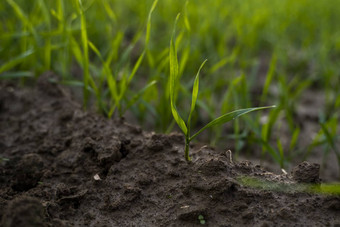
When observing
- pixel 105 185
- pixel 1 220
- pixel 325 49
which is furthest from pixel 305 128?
pixel 1 220

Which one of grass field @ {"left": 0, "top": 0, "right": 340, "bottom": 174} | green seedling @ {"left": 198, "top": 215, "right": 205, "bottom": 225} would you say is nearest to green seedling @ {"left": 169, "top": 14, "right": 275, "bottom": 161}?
green seedling @ {"left": 198, "top": 215, "right": 205, "bottom": 225}

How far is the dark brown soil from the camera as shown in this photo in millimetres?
1084

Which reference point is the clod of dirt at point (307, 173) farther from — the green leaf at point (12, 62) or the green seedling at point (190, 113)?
the green leaf at point (12, 62)

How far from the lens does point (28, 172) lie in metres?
1.29

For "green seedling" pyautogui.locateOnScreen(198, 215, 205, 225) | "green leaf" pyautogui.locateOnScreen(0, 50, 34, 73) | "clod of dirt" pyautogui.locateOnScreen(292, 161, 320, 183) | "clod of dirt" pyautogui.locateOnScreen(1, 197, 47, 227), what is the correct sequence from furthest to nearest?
1. "green leaf" pyautogui.locateOnScreen(0, 50, 34, 73)
2. "clod of dirt" pyautogui.locateOnScreen(292, 161, 320, 183)
3. "green seedling" pyautogui.locateOnScreen(198, 215, 205, 225)
4. "clod of dirt" pyautogui.locateOnScreen(1, 197, 47, 227)

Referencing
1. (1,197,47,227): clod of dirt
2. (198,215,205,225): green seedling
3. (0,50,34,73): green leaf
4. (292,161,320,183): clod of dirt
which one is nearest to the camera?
(1,197,47,227): clod of dirt

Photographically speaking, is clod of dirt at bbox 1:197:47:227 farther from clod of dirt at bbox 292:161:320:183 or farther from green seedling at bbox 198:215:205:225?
clod of dirt at bbox 292:161:320:183

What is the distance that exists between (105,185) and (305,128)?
1.49 meters

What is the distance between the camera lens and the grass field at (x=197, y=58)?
1.75 metres

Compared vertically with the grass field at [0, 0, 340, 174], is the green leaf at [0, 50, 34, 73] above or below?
above

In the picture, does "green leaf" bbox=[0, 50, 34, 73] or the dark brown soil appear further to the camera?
"green leaf" bbox=[0, 50, 34, 73]

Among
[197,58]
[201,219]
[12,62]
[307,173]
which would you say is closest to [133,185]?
[201,219]

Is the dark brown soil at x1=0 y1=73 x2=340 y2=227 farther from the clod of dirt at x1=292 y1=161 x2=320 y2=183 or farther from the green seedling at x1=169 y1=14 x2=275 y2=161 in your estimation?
the green seedling at x1=169 y1=14 x2=275 y2=161

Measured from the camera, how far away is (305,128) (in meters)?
2.31
